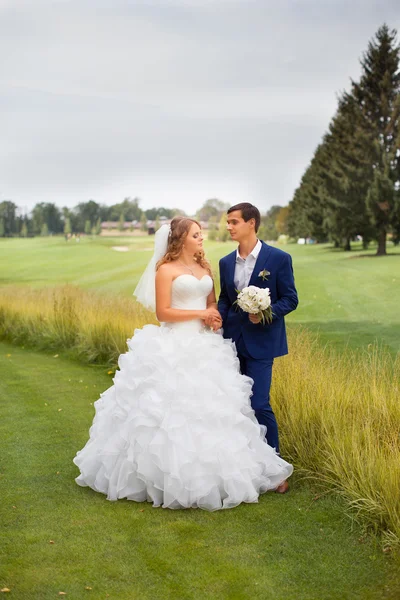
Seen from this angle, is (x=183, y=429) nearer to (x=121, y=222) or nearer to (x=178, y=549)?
(x=178, y=549)

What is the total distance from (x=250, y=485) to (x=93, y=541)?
1.17 m

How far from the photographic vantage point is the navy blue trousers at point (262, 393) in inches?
209

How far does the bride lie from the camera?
487 cm

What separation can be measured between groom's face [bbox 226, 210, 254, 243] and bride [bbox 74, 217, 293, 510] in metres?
0.30

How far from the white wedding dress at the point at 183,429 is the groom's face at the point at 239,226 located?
1.54ft

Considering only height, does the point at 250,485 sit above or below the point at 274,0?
below

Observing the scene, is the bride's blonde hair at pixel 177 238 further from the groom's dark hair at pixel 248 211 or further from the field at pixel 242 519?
the field at pixel 242 519

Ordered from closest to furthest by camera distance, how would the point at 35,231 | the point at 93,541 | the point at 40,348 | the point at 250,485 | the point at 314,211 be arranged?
the point at 93,541, the point at 250,485, the point at 40,348, the point at 35,231, the point at 314,211

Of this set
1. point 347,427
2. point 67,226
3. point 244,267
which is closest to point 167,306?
point 244,267

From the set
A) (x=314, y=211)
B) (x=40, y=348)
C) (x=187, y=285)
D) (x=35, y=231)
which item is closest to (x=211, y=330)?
(x=187, y=285)

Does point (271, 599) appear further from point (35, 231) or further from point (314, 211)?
point (314, 211)

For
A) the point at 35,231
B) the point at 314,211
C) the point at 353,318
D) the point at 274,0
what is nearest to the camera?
the point at 353,318

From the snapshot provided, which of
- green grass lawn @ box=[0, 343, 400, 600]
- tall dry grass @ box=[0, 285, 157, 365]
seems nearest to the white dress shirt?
green grass lawn @ box=[0, 343, 400, 600]

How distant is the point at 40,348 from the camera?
44.0ft
